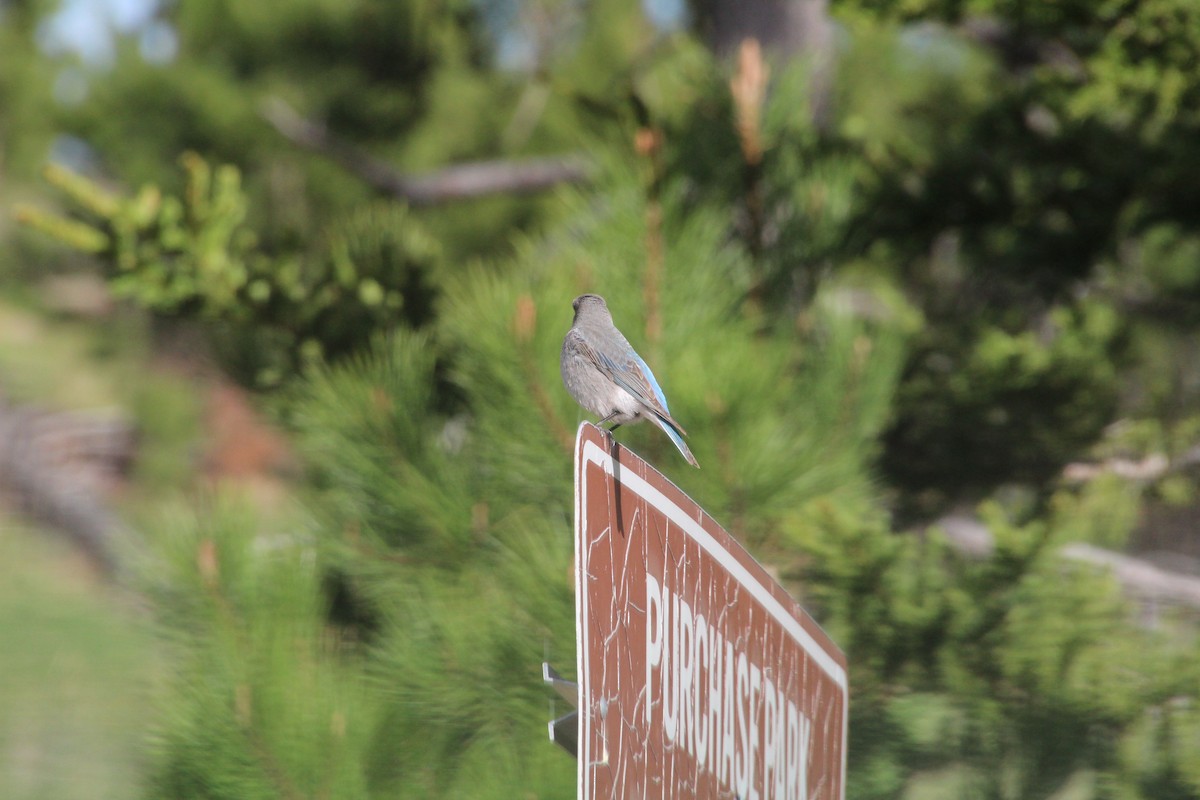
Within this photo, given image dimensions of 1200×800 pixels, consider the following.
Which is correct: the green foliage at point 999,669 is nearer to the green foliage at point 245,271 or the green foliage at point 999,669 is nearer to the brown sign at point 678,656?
the brown sign at point 678,656

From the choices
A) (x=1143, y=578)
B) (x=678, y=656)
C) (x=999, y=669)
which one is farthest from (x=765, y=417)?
(x=1143, y=578)

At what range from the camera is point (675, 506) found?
1.47 meters

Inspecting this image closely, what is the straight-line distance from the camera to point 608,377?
169cm

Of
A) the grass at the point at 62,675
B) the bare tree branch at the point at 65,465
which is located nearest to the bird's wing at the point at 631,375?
the grass at the point at 62,675

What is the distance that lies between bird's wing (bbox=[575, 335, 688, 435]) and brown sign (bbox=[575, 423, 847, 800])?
0.20 meters

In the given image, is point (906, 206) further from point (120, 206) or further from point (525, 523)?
point (120, 206)

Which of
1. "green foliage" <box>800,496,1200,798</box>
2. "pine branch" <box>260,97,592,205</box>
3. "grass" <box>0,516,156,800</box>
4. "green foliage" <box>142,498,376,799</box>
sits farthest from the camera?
"grass" <box>0,516,156,800</box>

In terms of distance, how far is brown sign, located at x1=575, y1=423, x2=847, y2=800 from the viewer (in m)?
1.24

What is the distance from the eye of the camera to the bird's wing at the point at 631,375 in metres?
1.68

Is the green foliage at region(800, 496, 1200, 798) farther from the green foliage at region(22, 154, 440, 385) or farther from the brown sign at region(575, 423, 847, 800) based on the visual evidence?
the green foliage at region(22, 154, 440, 385)

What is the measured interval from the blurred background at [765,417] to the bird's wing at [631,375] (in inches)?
33.9

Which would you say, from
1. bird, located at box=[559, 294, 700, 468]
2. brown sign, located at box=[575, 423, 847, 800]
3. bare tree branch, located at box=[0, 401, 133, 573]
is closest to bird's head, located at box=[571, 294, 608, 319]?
bird, located at box=[559, 294, 700, 468]

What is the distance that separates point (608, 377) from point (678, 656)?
16.5 inches

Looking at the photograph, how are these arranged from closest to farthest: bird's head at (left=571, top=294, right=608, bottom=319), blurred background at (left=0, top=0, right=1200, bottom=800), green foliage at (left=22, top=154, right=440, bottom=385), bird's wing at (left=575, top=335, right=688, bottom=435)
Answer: bird's wing at (left=575, top=335, right=688, bottom=435) → bird's head at (left=571, top=294, right=608, bottom=319) → blurred background at (left=0, top=0, right=1200, bottom=800) → green foliage at (left=22, top=154, right=440, bottom=385)
